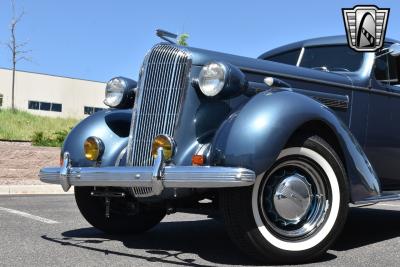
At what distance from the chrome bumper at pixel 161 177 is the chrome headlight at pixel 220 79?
59 cm

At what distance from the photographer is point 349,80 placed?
4926mm

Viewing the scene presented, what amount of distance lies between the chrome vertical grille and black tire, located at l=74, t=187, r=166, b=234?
0.67 m

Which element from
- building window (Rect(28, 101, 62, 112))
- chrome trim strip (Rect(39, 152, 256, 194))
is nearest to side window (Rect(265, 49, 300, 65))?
chrome trim strip (Rect(39, 152, 256, 194))

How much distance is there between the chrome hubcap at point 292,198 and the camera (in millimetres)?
3752

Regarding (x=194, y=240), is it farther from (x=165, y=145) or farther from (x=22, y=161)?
(x=22, y=161)

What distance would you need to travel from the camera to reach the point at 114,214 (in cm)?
497

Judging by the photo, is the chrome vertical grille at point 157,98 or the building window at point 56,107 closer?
the chrome vertical grille at point 157,98

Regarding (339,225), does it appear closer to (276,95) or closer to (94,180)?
(276,95)

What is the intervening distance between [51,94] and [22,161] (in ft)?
86.1

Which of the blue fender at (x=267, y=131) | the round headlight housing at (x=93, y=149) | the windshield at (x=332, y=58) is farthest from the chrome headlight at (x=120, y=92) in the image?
the windshield at (x=332, y=58)

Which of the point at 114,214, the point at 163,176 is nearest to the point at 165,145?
the point at 163,176

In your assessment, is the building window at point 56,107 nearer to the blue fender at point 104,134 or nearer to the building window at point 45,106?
the building window at point 45,106

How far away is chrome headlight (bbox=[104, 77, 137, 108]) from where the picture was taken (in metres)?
4.86

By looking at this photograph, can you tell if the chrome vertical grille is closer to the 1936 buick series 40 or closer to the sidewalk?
the 1936 buick series 40
